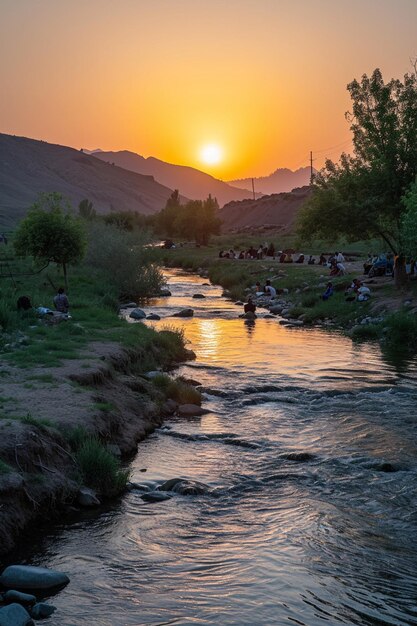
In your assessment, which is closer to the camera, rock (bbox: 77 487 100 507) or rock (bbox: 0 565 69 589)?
rock (bbox: 0 565 69 589)

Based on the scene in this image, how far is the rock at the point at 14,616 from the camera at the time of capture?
7199 mm

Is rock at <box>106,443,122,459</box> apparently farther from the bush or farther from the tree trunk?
the tree trunk

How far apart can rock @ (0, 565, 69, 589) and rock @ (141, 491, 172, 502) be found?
2902 mm

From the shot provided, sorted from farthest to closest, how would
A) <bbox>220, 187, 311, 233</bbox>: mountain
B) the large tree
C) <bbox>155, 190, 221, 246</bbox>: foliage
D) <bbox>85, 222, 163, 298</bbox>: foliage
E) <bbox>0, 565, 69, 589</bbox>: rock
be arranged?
<bbox>220, 187, 311, 233</bbox>: mountain, <bbox>155, 190, 221, 246</bbox>: foliage, <bbox>85, 222, 163, 298</bbox>: foliage, the large tree, <bbox>0, 565, 69, 589</bbox>: rock

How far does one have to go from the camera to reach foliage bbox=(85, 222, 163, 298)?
40.7m

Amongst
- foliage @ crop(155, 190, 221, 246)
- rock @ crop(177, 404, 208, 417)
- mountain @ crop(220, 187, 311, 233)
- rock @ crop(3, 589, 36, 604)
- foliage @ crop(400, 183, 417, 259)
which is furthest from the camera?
mountain @ crop(220, 187, 311, 233)

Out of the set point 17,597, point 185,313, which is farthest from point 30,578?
point 185,313

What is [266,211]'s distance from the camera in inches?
6688

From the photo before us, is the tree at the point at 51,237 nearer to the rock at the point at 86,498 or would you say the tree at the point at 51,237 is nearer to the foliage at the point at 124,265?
the foliage at the point at 124,265

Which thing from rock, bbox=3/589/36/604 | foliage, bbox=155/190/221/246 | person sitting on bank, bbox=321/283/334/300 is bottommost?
rock, bbox=3/589/36/604

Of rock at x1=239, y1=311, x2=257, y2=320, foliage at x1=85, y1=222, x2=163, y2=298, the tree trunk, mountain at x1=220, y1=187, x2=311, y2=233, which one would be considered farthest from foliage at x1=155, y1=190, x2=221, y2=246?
the tree trunk

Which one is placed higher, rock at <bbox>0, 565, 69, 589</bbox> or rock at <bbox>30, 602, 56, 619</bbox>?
rock at <bbox>0, 565, 69, 589</bbox>

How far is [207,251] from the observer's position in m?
77.0

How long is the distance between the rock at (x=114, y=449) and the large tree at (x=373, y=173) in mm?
22186
